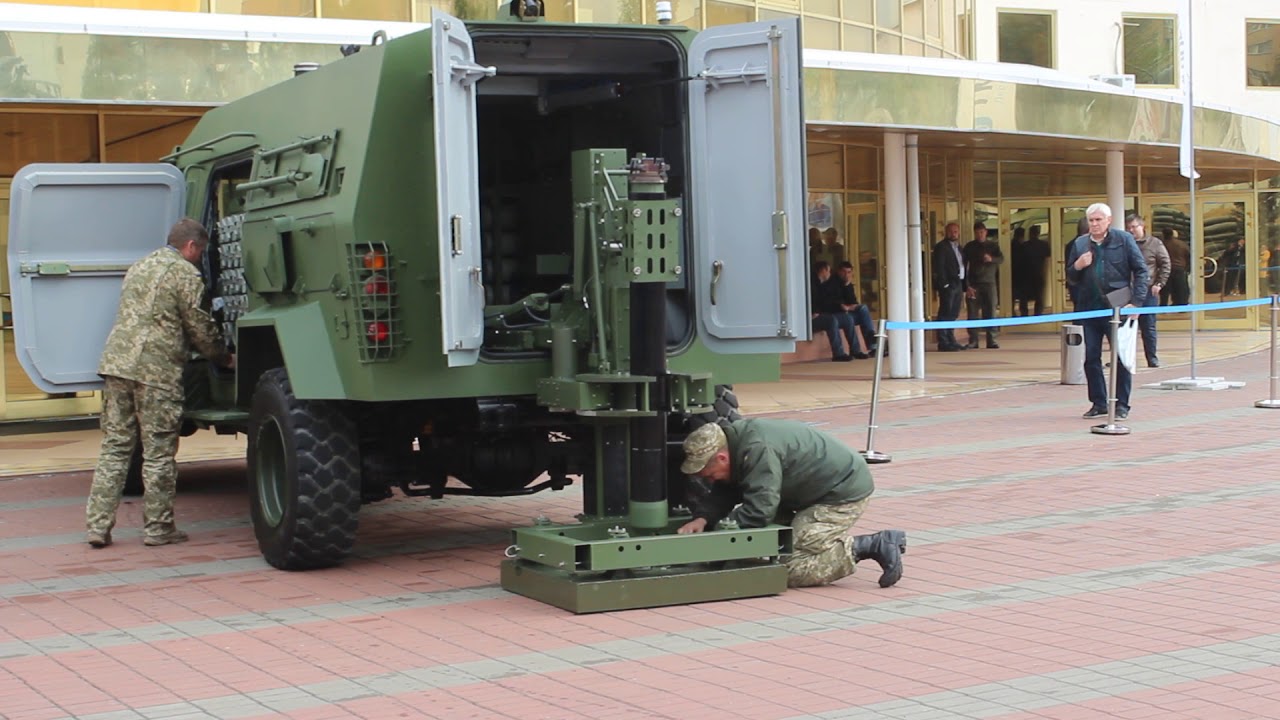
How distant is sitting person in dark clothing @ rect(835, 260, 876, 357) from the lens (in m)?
23.4

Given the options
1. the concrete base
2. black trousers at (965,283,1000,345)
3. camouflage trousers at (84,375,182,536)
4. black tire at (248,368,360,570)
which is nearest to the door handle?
black trousers at (965,283,1000,345)

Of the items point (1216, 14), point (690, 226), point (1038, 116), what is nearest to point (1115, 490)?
point (690, 226)

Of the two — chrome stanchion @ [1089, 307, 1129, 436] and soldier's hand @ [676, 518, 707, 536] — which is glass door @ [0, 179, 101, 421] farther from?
soldier's hand @ [676, 518, 707, 536]

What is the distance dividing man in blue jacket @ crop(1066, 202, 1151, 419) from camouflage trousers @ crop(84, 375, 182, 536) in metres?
8.13

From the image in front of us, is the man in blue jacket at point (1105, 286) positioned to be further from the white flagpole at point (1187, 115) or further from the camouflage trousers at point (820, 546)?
the camouflage trousers at point (820, 546)

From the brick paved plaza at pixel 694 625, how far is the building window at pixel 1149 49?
987 inches

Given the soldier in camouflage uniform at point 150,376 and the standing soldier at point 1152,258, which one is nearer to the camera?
the soldier in camouflage uniform at point 150,376

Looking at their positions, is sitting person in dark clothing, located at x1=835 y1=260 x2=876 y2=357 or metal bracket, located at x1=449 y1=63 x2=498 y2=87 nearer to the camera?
metal bracket, located at x1=449 y1=63 x2=498 y2=87

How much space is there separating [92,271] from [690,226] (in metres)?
4.26

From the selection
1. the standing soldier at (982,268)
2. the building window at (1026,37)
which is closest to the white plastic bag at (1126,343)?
the standing soldier at (982,268)

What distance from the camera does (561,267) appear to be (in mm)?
9445

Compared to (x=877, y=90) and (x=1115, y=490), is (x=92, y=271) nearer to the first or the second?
(x=1115, y=490)

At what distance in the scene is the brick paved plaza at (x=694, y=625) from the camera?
19.1 ft

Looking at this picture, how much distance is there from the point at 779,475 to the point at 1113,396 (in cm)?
711
